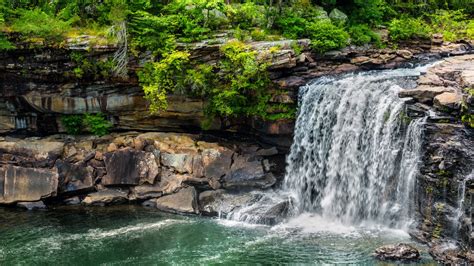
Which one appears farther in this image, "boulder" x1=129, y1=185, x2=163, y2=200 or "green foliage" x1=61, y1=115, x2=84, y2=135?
"green foliage" x1=61, y1=115, x2=84, y2=135

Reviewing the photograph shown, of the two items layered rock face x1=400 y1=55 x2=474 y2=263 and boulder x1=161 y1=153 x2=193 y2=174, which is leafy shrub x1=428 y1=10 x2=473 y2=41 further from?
boulder x1=161 y1=153 x2=193 y2=174

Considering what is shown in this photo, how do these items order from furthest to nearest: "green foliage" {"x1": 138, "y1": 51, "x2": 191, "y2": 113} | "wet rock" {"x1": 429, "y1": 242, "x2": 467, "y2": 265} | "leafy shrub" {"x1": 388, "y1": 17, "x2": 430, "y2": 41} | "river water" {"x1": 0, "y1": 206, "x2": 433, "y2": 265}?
"leafy shrub" {"x1": 388, "y1": 17, "x2": 430, "y2": 41}, "green foliage" {"x1": 138, "y1": 51, "x2": 191, "y2": 113}, "river water" {"x1": 0, "y1": 206, "x2": 433, "y2": 265}, "wet rock" {"x1": 429, "y1": 242, "x2": 467, "y2": 265}

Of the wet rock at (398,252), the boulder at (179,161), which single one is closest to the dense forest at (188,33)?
the boulder at (179,161)

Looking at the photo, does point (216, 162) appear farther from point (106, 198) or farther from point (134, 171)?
point (106, 198)

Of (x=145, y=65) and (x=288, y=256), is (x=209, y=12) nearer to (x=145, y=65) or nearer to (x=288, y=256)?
(x=145, y=65)

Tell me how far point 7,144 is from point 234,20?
39.6 feet

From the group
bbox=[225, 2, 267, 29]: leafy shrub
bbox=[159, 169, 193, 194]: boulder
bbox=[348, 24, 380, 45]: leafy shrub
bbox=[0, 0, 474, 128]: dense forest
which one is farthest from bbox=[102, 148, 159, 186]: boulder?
bbox=[348, 24, 380, 45]: leafy shrub

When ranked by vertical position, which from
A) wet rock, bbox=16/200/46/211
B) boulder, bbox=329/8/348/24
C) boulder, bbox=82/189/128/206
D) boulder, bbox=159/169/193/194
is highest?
boulder, bbox=329/8/348/24

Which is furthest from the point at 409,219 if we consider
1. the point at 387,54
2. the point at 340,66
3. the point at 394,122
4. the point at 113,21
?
the point at 113,21

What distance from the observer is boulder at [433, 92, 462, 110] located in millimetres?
17812

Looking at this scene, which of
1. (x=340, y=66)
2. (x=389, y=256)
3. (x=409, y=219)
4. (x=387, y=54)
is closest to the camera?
(x=389, y=256)

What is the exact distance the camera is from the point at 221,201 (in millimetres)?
22016

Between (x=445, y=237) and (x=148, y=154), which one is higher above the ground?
(x=148, y=154)

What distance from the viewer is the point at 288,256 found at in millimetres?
17391
